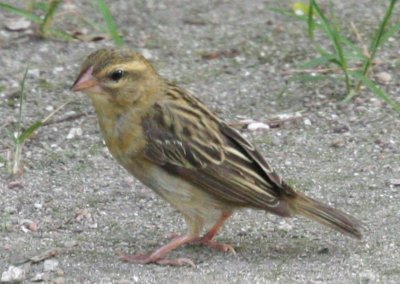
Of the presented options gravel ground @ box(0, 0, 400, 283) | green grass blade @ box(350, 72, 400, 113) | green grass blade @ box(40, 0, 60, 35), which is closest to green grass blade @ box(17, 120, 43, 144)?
gravel ground @ box(0, 0, 400, 283)

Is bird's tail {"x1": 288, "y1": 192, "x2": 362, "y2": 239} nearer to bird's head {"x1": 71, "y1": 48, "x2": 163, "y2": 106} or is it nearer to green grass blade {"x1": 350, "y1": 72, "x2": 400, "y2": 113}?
bird's head {"x1": 71, "y1": 48, "x2": 163, "y2": 106}

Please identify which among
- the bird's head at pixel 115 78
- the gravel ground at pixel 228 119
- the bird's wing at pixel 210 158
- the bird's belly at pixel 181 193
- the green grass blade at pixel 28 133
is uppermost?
the bird's head at pixel 115 78

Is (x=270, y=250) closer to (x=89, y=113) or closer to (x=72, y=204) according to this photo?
(x=72, y=204)

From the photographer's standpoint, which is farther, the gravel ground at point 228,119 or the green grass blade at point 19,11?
the green grass blade at point 19,11

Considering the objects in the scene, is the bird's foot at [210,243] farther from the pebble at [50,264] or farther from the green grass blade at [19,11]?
Answer: the green grass blade at [19,11]

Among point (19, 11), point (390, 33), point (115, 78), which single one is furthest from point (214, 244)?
point (19, 11)

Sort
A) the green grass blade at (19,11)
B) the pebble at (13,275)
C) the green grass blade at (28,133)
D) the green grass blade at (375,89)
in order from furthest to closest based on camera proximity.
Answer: the green grass blade at (19,11), the green grass blade at (375,89), the green grass blade at (28,133), the pebble at (13,275)

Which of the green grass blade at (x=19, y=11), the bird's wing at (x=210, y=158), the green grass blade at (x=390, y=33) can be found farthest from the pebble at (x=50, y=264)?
the green grass blade at (x=390, y=33)

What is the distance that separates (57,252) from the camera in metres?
6.85

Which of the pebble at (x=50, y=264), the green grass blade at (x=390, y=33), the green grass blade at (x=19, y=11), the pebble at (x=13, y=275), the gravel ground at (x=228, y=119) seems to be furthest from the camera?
the green grass blade at (x=19, y=11)

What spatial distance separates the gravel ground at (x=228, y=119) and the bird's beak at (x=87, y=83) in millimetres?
900

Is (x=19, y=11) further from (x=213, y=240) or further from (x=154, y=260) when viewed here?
(x=154, y=260)

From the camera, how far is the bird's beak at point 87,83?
678 centimetres

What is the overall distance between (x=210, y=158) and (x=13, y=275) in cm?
125
